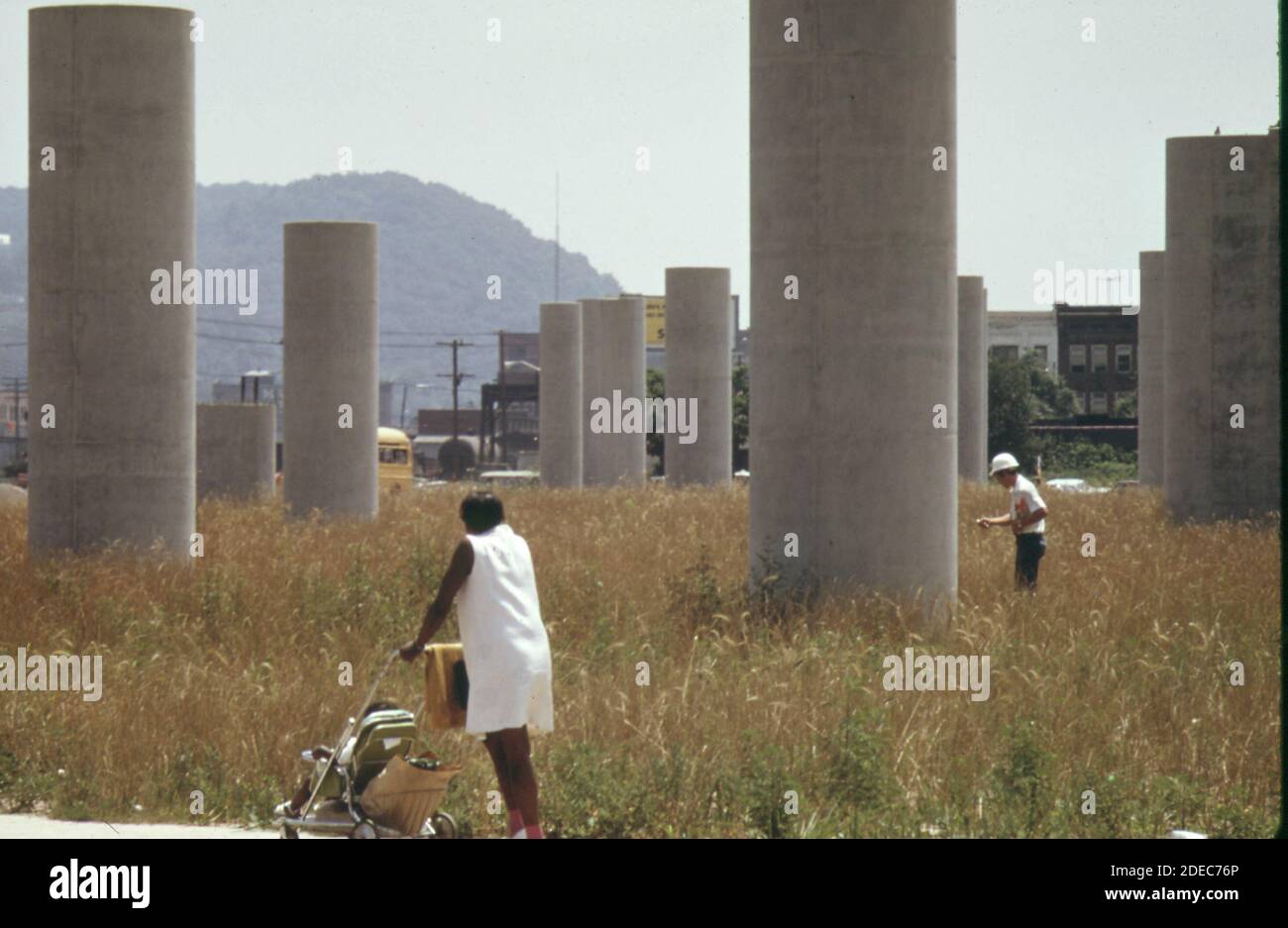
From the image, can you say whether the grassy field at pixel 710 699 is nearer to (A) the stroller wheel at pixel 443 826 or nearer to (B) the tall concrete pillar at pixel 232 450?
(A) the stroller wheel at pixel 443 826

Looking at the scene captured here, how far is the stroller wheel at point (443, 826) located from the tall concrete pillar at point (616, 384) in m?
40.1

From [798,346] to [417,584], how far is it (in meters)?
4.07

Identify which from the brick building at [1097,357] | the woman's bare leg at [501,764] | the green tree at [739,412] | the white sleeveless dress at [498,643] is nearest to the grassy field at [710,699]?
the woman's bare leg at [501,764]

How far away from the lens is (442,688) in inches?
337

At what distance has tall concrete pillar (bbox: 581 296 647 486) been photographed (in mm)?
50219

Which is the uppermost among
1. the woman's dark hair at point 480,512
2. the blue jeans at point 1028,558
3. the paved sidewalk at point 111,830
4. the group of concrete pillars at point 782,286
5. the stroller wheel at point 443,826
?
the group of concrete pillars at point 782,286

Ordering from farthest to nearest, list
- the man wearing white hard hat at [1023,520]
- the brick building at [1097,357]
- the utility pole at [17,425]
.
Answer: the brick building at [1097,357] < the utility pole at [17,425] < the man wearing white hard hat at [1023,520]

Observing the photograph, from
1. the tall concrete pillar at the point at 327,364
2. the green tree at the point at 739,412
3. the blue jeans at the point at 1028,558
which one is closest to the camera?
the blue jeans at the point at 1028,558

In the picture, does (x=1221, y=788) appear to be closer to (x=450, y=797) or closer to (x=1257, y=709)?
(x=1257, y=709)

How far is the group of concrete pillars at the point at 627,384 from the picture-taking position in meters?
46.8

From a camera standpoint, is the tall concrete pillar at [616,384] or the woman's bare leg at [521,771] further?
the tall concrete pillar at [616,384]
